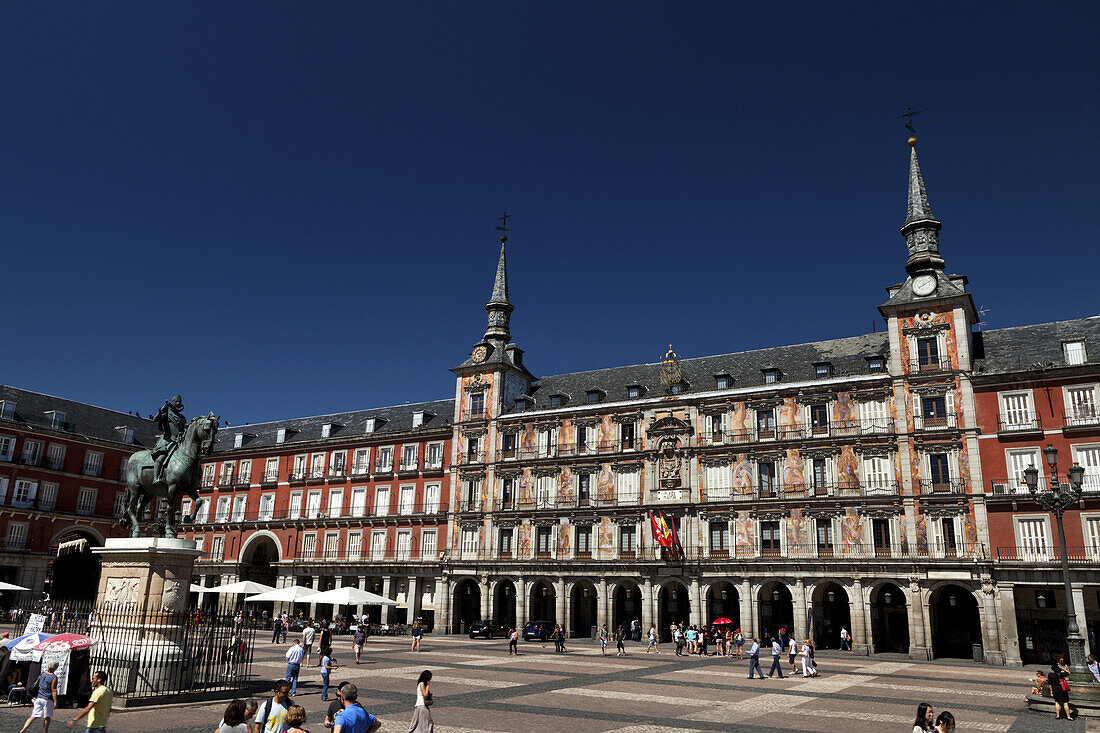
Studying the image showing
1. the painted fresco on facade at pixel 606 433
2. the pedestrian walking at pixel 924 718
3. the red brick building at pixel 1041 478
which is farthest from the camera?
the painted fresco on facade at pixel 606 433

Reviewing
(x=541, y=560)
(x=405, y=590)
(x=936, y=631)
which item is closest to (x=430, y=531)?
(x=405, y=590)

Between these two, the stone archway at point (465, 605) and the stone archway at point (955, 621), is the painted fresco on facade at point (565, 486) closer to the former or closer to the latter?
the stone archway at point (465, 605)

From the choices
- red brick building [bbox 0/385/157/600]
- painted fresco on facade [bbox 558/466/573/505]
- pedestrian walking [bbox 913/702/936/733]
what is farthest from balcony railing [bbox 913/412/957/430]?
red brick building [bbox 0/385/157/600]

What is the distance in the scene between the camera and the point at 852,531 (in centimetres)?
4391

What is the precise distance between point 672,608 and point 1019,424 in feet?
74.7

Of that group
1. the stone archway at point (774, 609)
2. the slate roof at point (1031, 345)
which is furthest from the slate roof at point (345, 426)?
the slate roof at point (1031, 345)

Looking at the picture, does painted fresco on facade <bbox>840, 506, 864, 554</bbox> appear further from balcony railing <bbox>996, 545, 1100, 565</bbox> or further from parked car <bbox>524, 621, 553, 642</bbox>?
parked car <bbox>524, 621, 553, 642</bbox>

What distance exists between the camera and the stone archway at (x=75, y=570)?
183 ft

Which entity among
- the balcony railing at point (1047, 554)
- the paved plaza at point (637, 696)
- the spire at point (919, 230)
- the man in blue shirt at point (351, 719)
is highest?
the spire at point (919, 230)

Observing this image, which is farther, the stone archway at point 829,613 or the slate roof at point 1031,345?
the stone archway at point 829,613

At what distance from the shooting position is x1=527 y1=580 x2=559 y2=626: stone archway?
53969 mm

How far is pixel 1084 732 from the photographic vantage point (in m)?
17.5

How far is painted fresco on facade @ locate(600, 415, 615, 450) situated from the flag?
6245 millimetres

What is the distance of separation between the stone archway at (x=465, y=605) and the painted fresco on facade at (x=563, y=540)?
24.8ft
